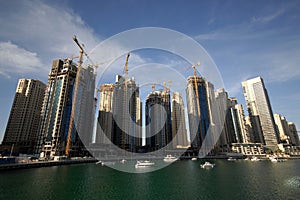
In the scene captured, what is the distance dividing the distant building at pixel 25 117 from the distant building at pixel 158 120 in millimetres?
91522

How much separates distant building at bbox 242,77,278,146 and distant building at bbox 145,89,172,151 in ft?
281

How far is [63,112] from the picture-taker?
88.0 meters

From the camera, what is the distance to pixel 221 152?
13450cm


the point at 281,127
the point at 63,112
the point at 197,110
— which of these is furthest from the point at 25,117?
the point at 281,127

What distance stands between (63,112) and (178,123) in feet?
328

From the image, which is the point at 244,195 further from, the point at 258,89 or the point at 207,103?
the point at 258,89

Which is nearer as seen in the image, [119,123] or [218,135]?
[119,123]

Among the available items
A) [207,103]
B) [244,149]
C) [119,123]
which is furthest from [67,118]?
[244,149]

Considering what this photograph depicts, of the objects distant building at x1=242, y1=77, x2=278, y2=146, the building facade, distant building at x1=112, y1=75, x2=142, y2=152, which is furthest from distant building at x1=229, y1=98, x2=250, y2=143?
distant building at x1=112, y1=75, x2=142, y2=152

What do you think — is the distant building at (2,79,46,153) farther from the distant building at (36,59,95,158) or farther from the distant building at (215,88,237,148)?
the distant building at (215,88,237,148)

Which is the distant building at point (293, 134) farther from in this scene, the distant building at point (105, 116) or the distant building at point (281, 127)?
the distant building at point (105, 116)

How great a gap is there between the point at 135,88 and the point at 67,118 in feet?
213

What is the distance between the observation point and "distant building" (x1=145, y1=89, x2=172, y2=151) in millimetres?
147750

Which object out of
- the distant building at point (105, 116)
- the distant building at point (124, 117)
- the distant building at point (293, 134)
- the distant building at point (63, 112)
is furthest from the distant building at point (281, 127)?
the distant building at point (63, 112)
